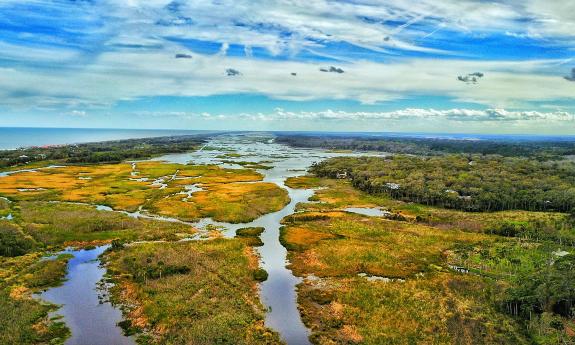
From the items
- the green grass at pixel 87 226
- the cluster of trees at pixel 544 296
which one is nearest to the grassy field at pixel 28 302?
the green grass at pixel 87 226

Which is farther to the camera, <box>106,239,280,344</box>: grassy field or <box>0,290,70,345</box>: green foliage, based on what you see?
<box>106,239,280,344</box>: grassy field

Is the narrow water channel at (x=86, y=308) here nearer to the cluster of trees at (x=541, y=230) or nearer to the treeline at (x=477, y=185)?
the cluster of trees at (x=541, y=230)

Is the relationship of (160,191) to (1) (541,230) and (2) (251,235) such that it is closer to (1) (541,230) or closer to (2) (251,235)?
(2) (251,235)

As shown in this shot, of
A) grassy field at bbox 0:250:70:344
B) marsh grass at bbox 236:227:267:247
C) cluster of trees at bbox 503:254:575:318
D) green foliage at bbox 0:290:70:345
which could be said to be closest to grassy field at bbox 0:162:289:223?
marsh grass at bbox 236:227:267:247

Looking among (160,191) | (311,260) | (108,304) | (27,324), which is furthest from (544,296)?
(160,191)

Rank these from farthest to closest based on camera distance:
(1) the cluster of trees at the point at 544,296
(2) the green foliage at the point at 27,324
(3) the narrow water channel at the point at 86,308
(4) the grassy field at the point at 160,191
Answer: (4) the grassy field at the point at 160,191, (1) the cluster of trees at the point at 544,296, (3) the narrow water channel at the point at 86,308, (2) the green foliage at the point at 27,324

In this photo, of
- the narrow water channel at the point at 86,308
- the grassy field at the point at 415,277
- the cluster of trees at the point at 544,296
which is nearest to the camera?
the narrow water channel at the point at 86,308

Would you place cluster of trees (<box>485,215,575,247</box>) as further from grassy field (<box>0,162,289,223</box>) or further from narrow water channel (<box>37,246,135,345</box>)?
narrow water channel (<box>37,246,135,345</box>)
